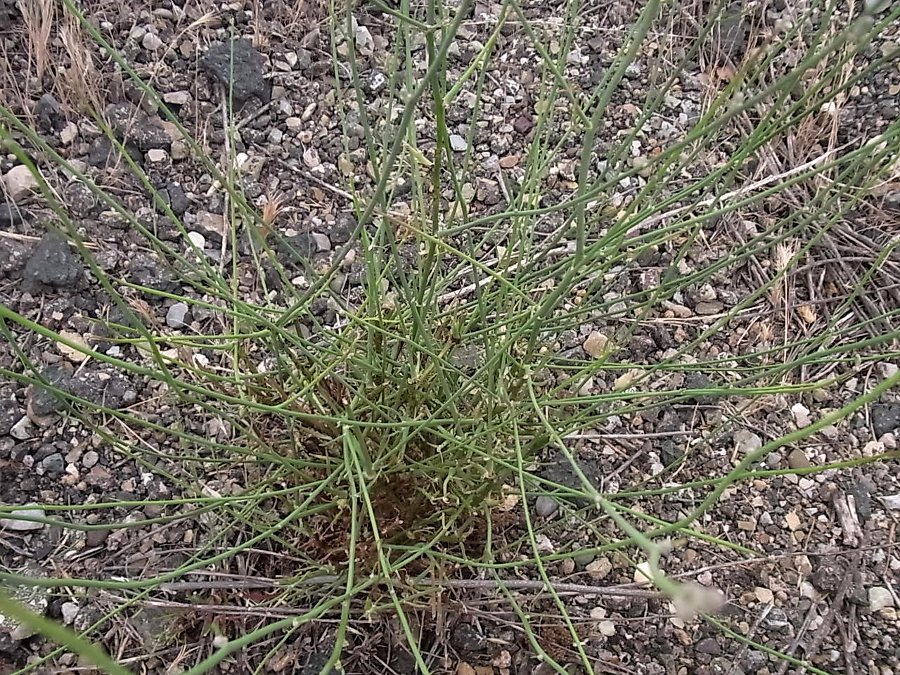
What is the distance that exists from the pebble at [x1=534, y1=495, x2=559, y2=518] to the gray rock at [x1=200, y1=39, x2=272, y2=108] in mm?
957

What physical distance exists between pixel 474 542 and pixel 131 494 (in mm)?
537

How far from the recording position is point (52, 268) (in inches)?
49.4

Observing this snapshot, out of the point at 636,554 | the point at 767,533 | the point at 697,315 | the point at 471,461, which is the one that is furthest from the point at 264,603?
the point at 697,315

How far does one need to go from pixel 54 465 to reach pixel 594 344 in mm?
911

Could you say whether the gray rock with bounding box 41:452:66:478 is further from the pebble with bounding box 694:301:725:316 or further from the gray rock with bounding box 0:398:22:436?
the pebble with bounding box 694:301:725:316

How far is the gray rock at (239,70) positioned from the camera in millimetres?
1483

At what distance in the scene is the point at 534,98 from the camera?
1557 mm

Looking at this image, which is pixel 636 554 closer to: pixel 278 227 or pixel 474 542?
pixel 474 542

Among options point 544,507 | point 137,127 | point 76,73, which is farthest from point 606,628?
point 76,73

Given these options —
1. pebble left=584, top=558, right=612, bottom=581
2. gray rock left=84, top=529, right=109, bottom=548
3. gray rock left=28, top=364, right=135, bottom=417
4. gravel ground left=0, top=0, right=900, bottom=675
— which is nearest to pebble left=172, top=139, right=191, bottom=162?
gravel ground left=0, top=0, right=900, bottom=675

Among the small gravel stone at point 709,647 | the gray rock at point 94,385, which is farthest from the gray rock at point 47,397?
the small gravel stone at point 709,647

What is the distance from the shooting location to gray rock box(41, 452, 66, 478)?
45.3 inches

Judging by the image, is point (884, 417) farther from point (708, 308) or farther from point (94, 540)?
point (94, 540)

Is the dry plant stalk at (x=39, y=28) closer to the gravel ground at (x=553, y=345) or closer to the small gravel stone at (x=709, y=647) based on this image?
the gravel ground at (x=553, y=345)
